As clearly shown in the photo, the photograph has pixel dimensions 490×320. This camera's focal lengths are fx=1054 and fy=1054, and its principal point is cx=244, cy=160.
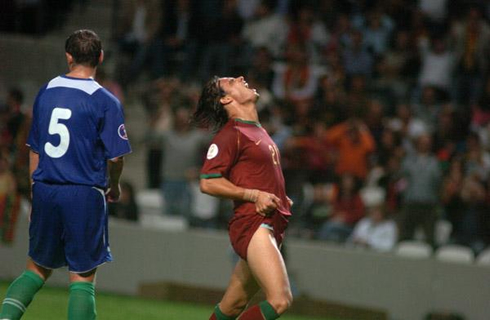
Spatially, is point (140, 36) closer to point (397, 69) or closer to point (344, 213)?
point (397, 69)

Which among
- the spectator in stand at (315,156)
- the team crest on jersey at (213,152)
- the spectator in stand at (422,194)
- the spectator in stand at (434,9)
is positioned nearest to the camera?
the team crest on jersey at (213,152)

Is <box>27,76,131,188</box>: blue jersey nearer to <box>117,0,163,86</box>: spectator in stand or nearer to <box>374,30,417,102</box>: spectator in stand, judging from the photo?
<box>374,30,417,102</box>: spectator in stand

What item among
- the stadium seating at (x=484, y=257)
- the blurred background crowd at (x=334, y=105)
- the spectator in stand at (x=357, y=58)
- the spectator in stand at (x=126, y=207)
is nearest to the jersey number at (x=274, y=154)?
the stadium seating at (x=484, y=257)

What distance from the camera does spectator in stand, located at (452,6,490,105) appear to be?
1432cm

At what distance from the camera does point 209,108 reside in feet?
23.9

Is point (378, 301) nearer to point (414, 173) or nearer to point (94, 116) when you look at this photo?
point (414, 173)

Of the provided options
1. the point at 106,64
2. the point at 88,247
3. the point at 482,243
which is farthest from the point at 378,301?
the point at 106,64

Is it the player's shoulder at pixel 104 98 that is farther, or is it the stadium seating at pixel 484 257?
the stadium seating at pixel 484 257

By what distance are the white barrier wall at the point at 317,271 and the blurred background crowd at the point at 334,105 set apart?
378 millimetres

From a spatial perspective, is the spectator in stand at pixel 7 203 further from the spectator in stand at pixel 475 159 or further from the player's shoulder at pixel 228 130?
the player's shoulder at pixel 228 130

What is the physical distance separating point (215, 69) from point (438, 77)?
3.39 meters

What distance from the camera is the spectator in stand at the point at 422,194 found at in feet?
40.8

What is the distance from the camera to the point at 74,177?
6688 mm

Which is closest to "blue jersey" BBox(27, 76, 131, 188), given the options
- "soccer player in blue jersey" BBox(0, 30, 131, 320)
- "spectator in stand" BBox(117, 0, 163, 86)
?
"soccer player in blue jersey" BBox(0, 30, 131, 320)
